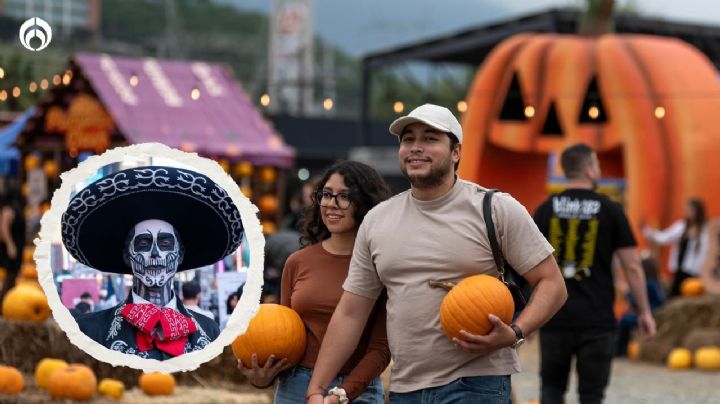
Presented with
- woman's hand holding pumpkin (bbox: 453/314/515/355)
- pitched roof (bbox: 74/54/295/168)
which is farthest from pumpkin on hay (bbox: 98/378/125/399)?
pitched roof (bbox: 74/54/295/168)

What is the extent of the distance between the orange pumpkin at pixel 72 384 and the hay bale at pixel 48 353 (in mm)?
635

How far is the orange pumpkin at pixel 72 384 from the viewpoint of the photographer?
822cm

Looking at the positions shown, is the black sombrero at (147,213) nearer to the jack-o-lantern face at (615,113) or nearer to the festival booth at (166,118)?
the jack-o-lantern face at (615,113)

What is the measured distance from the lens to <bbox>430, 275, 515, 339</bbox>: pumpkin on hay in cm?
404

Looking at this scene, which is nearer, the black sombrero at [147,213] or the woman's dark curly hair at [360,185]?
the black sombrero at [147,213]

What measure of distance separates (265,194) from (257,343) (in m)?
16.7

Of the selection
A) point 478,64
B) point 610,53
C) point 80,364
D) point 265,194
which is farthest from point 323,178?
point 478,64

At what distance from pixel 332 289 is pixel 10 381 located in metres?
4.31

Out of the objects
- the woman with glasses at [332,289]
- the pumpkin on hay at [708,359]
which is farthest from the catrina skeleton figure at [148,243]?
the pumpkin on hay at [708,359]

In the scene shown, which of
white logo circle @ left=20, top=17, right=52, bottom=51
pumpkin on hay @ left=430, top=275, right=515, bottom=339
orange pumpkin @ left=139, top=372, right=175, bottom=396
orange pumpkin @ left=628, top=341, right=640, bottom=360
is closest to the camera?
pumpkin on hay @ left=430, top=275, right=515, bottom=339

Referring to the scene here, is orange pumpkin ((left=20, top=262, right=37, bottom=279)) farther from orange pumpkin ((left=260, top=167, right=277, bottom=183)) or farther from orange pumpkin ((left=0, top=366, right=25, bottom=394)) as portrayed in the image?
orange pumpkin ((left=0, top=366, right=25, bottom=394))

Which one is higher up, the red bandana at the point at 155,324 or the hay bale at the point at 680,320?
the red bandana at the point at 155,324

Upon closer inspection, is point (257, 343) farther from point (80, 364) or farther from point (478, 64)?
point (478, 64)

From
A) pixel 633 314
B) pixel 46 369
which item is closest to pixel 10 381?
pixel 46 369
